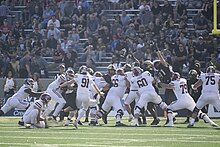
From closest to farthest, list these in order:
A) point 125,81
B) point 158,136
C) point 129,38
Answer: point 158,136
point 125,81
point 129,38

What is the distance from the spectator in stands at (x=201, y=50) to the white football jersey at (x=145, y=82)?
674cm

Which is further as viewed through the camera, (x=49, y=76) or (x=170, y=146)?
(x=49, y=76)

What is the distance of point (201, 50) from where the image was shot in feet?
95.6

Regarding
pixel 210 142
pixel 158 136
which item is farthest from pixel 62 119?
pixel 210 142

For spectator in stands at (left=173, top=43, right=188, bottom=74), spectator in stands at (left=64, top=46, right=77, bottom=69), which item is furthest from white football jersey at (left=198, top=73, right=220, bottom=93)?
spectator in stands at (left=64, top=46, right=77, bottom=69)

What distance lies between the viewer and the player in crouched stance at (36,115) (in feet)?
68.1

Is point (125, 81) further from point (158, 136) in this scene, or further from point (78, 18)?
point (78, 18)

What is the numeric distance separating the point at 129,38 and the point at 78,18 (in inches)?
121

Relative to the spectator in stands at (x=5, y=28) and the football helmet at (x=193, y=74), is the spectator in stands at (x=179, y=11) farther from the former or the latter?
the spectator in stands at (x=5, y=28)

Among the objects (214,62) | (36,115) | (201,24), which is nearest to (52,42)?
(201,24)

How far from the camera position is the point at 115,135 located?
1811 centimetres

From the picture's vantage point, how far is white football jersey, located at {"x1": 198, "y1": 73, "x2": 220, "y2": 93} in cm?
2127

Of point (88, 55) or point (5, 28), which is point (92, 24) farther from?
point (5, 28)

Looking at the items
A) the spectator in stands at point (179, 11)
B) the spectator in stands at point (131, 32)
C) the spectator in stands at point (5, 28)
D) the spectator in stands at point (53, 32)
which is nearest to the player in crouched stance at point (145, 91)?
the spectator in stands at point (131, 32)
